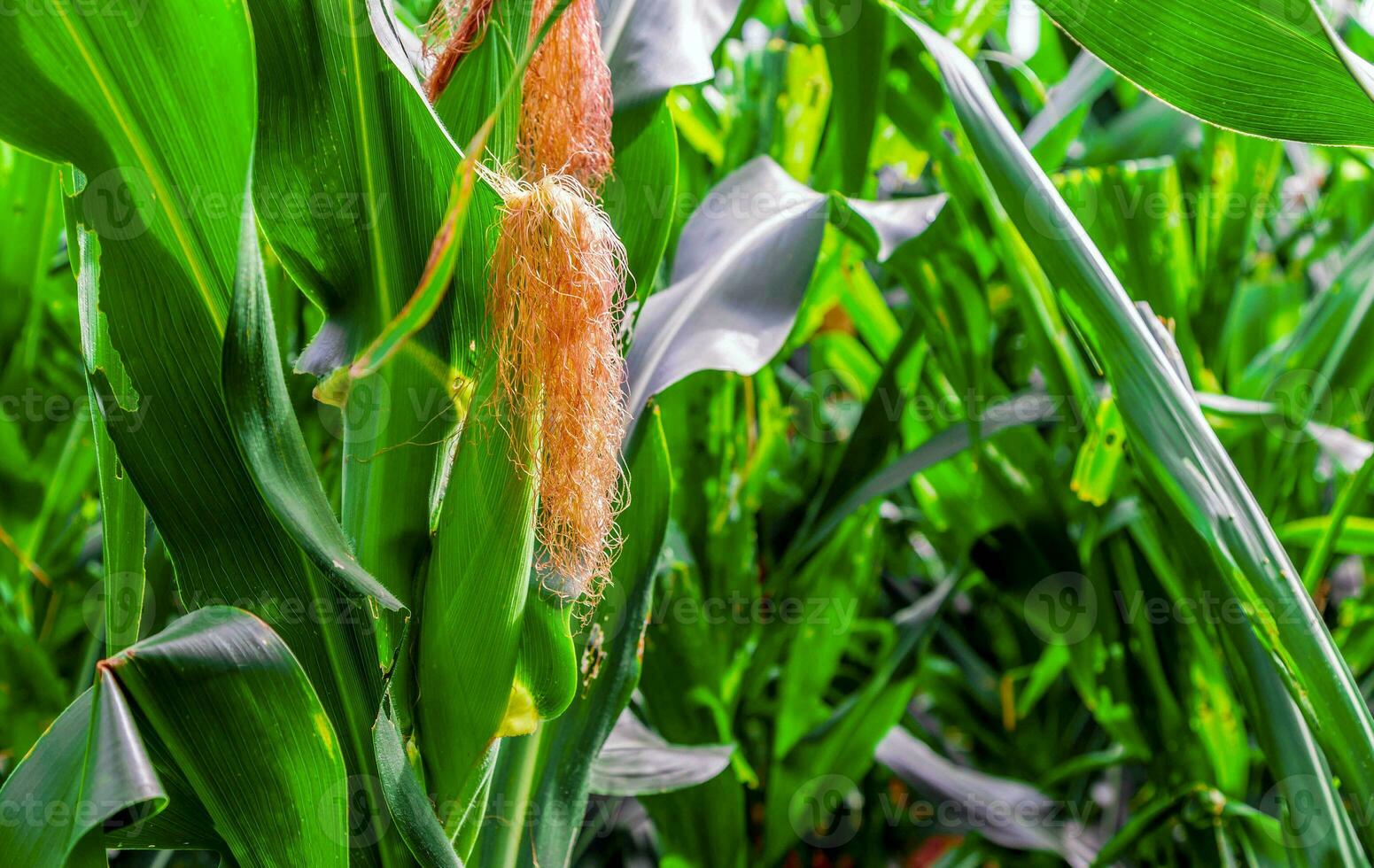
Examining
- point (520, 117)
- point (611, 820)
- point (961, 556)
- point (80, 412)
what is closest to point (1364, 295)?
point (961, 556)

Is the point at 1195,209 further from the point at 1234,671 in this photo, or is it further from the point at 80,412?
the point at 80,412

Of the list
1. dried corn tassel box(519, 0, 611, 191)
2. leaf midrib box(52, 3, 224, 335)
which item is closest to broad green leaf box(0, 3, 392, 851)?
leaf midrib box(52, 3, 224, 335)

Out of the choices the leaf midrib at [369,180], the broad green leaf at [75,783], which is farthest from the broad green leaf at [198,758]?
the leaf midrib at [369,180]

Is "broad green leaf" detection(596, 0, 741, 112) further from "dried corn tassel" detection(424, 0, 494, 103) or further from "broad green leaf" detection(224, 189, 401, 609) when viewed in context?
"broad green leaf" detection(224, 189, 401, 609)

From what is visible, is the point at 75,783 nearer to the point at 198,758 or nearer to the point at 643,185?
the point at 198,758

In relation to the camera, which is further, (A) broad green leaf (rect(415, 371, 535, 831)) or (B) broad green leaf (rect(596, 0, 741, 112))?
(B) broad green leaf (rect(596, 0, 741, 112))

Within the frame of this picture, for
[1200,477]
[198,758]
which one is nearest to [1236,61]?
[1200,477]
